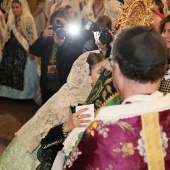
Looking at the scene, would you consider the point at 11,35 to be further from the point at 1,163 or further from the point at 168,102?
the point at 168,102

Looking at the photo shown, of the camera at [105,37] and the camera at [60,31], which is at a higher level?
the camera at [105,37]

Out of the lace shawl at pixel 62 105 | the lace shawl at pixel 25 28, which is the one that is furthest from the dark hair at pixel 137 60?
the lace shawl at pixel 25 28

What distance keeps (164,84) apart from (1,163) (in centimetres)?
105

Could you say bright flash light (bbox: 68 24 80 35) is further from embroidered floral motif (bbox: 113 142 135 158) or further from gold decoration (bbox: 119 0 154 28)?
embroidered floral motif (bbox: 113 142 135 158)

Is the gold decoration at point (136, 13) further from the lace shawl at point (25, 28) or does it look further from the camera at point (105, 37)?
the lace shawl at point (25, 28)

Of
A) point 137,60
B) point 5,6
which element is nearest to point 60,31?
point 137,60

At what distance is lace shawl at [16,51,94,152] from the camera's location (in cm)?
221

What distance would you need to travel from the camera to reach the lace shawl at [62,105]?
221 cm

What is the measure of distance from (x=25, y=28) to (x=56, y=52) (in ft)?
4.37

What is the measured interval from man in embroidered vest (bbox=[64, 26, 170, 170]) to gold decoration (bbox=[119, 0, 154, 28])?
71 centimetres

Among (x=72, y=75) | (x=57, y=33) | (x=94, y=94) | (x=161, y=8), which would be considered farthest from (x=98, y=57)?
(x=161, y=8)

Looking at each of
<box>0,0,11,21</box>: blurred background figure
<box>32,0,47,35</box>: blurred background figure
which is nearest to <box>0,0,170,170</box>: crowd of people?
<box>0,0,11,21</box>: blurred background figure

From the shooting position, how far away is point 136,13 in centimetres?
205

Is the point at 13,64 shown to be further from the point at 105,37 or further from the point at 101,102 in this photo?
the point at 101,102
